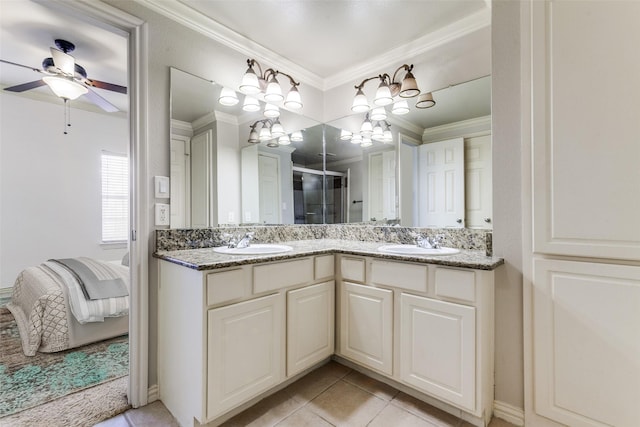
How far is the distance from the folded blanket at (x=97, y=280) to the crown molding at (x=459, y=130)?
110 inches

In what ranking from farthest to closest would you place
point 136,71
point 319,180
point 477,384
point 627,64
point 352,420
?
point 319,180, point 136,71, point 352,420, point 477,384, point 627,64

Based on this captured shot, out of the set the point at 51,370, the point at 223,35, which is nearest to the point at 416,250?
the point at 223,35

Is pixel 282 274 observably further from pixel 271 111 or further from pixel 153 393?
pixel 271 111

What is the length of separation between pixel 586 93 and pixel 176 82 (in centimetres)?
215

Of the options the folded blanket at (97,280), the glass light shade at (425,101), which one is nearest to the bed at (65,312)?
the folded blanket at (97,280)

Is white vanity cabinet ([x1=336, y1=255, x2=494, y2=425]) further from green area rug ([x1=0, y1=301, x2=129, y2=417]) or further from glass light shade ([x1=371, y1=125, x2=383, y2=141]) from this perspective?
green area rug ([x1=0, y1=301, x2=129, y2=417])

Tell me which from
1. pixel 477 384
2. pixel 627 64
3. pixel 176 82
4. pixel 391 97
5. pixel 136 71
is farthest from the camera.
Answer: pixel 391 97

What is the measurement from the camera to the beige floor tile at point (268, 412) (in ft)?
4.75

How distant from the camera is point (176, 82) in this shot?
1770 millimetres

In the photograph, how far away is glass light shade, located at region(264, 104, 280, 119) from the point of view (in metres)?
2.31

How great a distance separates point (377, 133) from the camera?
242 cm

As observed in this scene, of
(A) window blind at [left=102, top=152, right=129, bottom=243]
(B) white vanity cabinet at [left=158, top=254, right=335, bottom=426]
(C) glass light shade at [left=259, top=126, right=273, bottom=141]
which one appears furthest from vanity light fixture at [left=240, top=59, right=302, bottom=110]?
(A) window blind at [left=102, top=152, right=129, bottom=243]

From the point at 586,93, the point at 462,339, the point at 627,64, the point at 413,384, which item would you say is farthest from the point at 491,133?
the point at 413,384

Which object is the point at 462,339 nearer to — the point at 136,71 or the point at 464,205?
the point at 464,205
